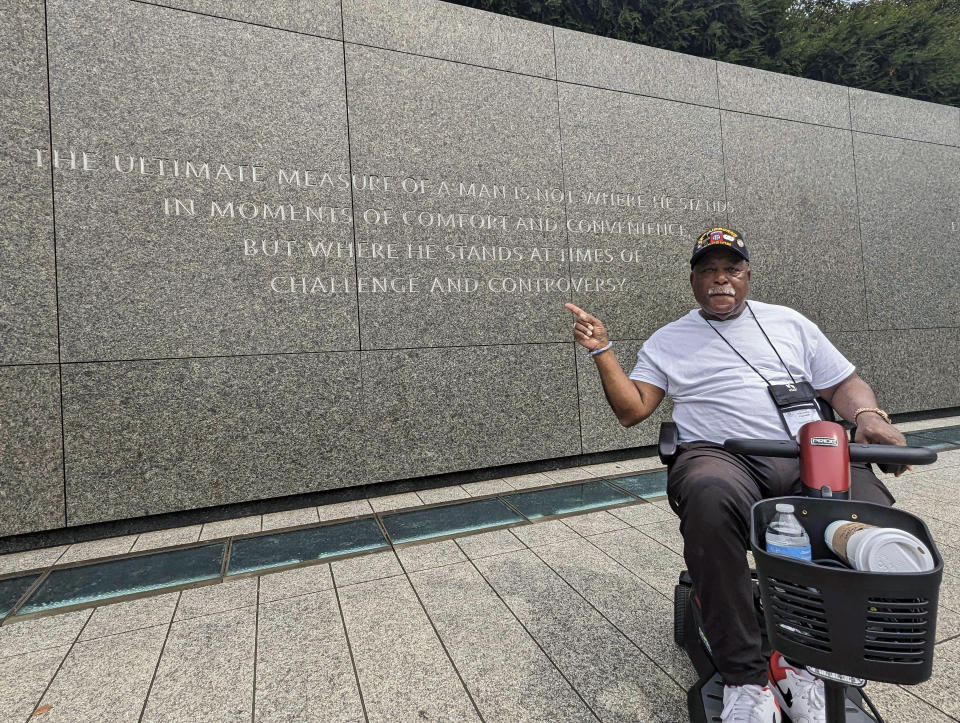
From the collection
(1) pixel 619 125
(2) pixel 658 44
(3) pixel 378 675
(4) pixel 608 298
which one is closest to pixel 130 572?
(3) pixel 378 675

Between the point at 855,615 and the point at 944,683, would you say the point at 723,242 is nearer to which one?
the point at 855,615

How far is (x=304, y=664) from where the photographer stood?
75.1 inches

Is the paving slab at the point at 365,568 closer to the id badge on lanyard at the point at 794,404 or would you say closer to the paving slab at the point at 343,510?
the paving slab at the point at 343,510

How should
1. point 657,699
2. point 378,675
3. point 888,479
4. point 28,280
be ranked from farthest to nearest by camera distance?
point 888,479 → point 28,280 → point 378,675 → point 657,699

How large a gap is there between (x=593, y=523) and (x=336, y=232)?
9.26 ft

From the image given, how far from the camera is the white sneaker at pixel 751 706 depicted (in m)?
1.36

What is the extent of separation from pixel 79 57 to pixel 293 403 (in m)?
2.70

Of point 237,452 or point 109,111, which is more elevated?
point 109,111

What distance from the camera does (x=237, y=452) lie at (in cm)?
362

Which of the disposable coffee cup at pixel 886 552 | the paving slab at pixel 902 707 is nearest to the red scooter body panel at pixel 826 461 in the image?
the disposable coffee cup at pixel 886 552

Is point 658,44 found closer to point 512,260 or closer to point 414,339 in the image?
point 512,260

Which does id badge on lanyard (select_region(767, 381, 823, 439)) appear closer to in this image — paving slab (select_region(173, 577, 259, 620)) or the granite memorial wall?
paving slab (select_region(173, 577, 259, 620))

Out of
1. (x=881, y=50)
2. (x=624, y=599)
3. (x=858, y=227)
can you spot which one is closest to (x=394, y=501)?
(x=624, y=599)

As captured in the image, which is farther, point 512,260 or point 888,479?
point 512,260
